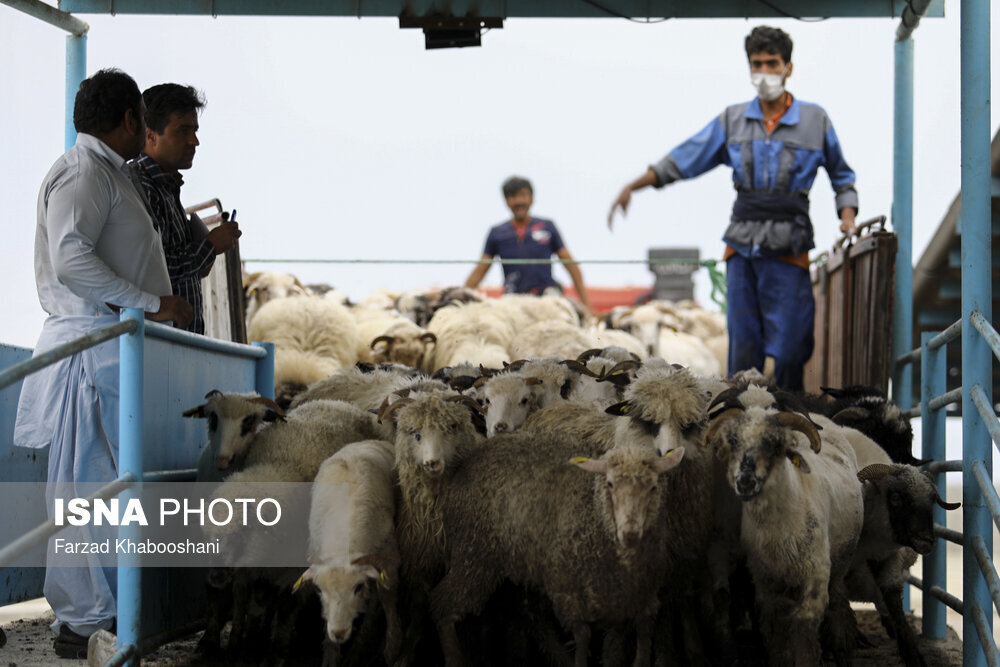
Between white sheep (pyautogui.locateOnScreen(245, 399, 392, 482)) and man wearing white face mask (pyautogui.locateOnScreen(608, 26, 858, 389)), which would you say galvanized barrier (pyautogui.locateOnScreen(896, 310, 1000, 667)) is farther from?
white sheep (pyautogui.locateOnScreen(245, 399, 392, 482))

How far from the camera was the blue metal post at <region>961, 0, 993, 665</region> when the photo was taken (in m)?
5.26

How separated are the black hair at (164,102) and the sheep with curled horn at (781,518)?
11.2 feet

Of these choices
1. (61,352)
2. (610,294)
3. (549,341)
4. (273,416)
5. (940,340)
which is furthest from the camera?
(610,294)

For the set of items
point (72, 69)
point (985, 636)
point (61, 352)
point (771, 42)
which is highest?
point (771, 42)

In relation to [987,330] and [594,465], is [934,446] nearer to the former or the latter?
[987,330]

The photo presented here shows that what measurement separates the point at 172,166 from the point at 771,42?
17.1 ft

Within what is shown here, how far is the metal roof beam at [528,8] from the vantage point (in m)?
7.42

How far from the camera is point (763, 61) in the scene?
9109 mm

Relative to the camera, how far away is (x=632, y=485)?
473 cm

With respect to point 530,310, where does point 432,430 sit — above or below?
below

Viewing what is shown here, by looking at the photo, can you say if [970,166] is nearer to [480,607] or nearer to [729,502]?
[729,502]

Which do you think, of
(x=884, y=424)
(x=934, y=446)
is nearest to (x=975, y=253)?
(x=934, y=446)

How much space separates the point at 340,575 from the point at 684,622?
1755 millimetres

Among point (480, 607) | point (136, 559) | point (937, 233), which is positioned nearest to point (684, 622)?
point (480, 607)
